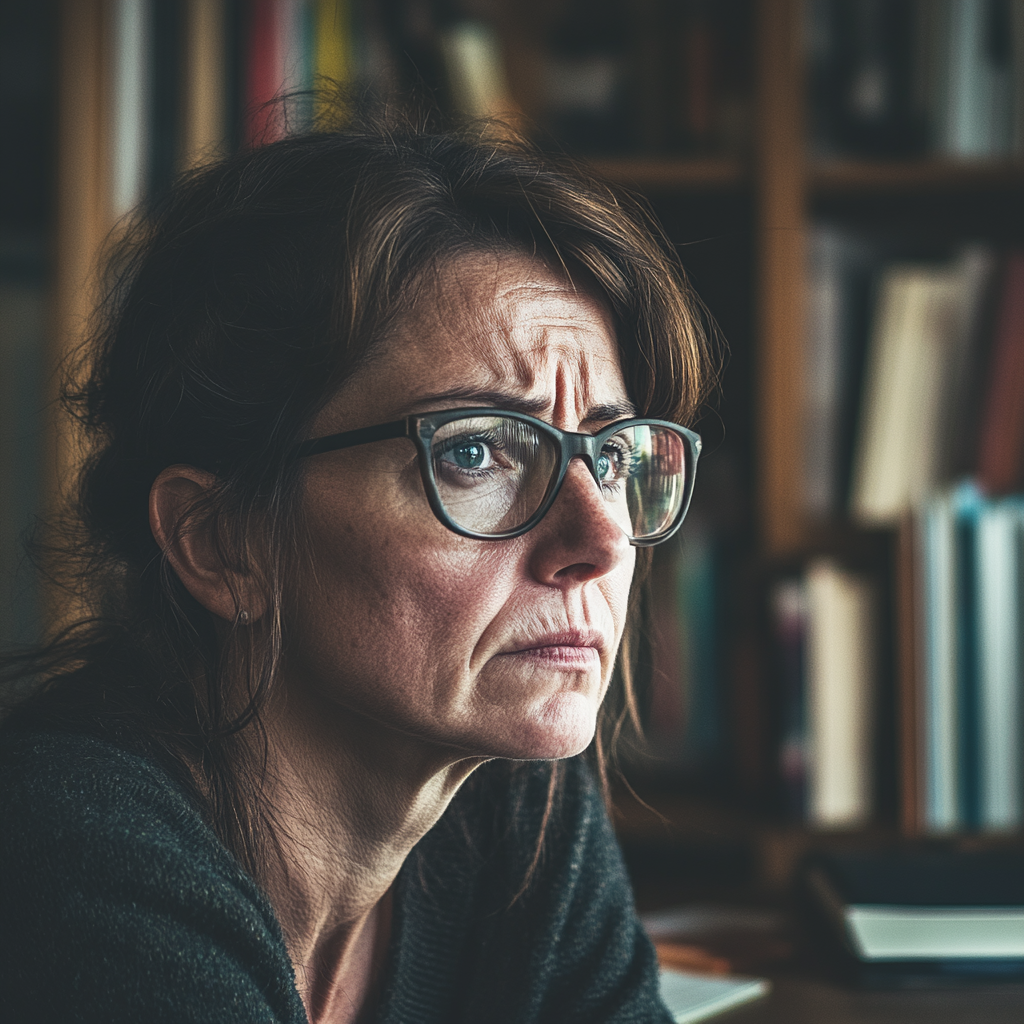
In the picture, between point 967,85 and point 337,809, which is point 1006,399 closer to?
point 967,85

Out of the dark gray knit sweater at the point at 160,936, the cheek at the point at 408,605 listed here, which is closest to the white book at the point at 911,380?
the dark gray knit sweater at the point at 160,936

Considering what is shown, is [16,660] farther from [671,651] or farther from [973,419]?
[973,419]

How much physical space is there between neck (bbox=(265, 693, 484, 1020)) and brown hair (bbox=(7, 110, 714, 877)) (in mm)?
25

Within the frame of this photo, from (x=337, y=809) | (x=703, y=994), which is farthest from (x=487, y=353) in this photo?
(x=703, y=994)

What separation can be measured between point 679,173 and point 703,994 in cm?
116

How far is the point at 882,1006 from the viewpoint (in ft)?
3.16

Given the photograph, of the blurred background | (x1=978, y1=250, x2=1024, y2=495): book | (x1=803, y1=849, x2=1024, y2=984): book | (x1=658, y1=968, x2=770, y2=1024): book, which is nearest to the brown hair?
(x1=658, y1=968, x2=770, y2=1024): book

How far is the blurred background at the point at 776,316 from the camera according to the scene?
153 cm

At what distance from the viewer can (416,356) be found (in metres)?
0.78

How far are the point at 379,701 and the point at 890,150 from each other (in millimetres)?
1367

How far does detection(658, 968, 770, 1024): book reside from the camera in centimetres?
97

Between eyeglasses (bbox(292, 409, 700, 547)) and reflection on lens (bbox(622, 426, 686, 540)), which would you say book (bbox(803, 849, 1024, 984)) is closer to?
reflection on lens (bbox(622, 426, 686, 540))

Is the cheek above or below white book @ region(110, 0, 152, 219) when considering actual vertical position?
below

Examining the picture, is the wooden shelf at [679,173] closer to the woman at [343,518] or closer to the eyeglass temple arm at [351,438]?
the woman at [343,518]
